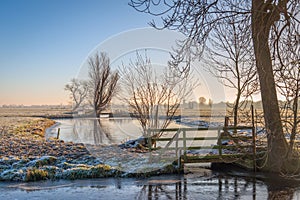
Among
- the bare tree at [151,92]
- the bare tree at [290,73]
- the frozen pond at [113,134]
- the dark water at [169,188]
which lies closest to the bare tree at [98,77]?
the frozen pond at [113,134]

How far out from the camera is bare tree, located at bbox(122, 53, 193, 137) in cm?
1220

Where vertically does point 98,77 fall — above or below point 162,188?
above

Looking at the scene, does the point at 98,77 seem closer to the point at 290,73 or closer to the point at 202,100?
the point at 202,100

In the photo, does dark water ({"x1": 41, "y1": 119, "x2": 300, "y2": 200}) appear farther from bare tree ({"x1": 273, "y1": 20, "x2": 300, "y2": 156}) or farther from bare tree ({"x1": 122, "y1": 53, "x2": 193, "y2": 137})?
bare tree ({"x1": 122, "y1": 53, "x2": 193, "y2": 137})

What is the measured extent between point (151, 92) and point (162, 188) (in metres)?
5.75

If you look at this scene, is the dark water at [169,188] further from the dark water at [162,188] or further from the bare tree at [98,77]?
the bare tree at [98,77]

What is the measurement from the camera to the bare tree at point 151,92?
12.2m

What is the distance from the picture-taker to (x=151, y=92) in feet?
40.1

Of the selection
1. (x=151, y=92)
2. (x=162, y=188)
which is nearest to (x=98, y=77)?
(x=151, y=92)

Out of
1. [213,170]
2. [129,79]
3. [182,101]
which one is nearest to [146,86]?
[129,79]

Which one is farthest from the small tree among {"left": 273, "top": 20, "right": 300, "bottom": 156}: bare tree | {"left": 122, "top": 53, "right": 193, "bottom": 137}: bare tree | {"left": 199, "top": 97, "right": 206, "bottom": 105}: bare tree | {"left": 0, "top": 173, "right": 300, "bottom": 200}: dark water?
{"left": 273, "top": 20, "right": 300, "bottom": 156}: bare tree

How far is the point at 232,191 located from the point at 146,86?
21.2ft

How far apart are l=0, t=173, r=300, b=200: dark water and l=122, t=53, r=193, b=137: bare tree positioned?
444cm

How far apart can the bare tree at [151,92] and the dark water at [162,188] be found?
4442 millimetres
